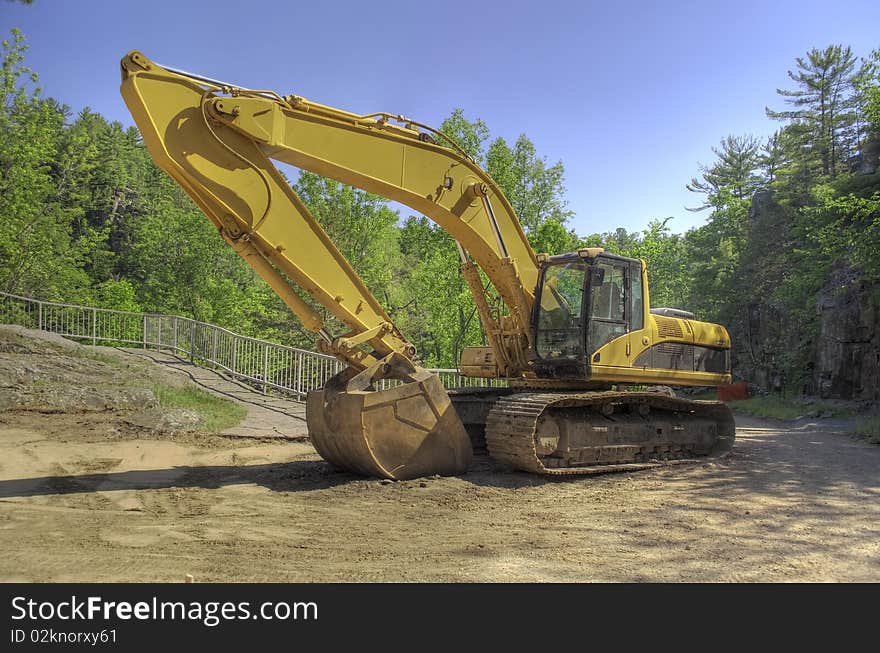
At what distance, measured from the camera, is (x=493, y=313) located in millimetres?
9203

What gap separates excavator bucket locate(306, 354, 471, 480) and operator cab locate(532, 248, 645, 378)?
6.13ft

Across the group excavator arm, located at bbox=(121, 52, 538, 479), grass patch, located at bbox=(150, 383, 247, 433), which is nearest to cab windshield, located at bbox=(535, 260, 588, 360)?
excavator arm, located at bbox=(121, 52, 538, 479)

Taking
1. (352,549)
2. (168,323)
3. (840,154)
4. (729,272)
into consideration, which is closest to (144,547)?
(352,549)

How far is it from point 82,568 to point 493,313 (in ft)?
21.0

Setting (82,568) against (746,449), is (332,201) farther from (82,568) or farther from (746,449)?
(82,568)

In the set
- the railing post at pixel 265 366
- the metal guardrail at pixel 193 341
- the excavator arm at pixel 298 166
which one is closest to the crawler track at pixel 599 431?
the excavator arm at pixel 298 166

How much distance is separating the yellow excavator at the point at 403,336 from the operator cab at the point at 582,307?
0.02 m

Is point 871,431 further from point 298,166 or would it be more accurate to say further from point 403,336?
point 298,166

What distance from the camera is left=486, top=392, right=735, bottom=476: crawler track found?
761 centimetres

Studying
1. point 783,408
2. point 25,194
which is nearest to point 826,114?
point 783,408

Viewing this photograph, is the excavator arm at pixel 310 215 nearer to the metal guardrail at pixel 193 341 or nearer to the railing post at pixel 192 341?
the metal guardrail at pixel 193 341

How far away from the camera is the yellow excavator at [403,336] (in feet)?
20.9

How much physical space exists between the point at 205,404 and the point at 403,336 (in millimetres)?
6409

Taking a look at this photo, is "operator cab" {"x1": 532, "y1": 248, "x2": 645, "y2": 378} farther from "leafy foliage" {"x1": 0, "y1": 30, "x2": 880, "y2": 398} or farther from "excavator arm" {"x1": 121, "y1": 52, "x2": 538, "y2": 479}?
"leafy foliage" {"x1": 0, "y1": 30, "x2": 880, "y2": 398}
